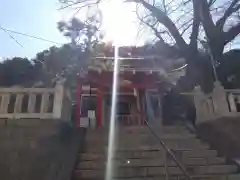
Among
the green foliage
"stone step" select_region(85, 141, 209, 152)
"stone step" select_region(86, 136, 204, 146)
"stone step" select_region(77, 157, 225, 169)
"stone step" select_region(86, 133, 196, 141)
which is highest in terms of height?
the green foliage

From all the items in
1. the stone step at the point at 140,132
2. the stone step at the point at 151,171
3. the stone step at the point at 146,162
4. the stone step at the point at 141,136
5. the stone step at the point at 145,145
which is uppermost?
the stone step at the point at 140,132

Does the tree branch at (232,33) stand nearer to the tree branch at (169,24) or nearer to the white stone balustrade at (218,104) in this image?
the tree branch at (169,24)

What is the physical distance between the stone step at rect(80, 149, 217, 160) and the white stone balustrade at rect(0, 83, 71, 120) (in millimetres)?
1465

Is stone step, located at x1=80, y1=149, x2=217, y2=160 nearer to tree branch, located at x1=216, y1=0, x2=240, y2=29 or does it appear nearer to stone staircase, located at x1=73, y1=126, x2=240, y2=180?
stone staircase, located at x1=73, y1=126, x2=240, y2=180

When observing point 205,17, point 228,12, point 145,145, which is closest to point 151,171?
point 145,145

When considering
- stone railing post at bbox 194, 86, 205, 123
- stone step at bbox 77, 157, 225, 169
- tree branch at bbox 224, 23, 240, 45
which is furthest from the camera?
tree branch at bbox 224, 23, 240, 45

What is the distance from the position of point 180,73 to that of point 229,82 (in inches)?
91.6

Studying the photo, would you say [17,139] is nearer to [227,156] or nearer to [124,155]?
[124,155]

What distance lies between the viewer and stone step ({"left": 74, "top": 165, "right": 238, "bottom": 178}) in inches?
248

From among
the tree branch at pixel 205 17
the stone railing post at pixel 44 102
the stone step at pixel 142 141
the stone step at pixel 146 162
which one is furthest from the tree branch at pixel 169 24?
the stone step at pixel 146 162

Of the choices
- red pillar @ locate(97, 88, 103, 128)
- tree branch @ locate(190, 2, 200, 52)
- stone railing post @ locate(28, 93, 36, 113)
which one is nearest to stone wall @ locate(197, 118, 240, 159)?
red pillar @ locate(97, 88, 103, 128)

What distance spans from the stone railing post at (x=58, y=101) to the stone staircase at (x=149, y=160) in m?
1.06

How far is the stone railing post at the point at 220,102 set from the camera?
8255 millimetres

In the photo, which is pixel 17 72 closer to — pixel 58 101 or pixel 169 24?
pixel 169 24
